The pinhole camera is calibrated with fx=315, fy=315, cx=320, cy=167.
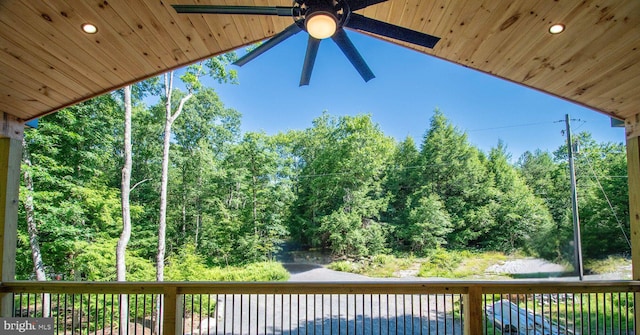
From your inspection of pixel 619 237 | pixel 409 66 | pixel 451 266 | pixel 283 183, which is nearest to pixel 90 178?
pixel 283 183

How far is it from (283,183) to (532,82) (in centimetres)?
889

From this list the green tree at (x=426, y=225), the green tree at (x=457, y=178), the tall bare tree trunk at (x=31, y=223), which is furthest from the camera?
the green tree at (x=457, y=178)

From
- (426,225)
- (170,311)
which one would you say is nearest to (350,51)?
(170,311)

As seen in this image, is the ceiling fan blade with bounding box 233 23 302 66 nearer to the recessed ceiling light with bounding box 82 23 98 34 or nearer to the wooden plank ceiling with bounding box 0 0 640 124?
the wooden plank ceiling with bounding box 0 0 640 124

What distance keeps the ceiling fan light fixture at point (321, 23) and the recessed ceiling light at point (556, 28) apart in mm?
1336

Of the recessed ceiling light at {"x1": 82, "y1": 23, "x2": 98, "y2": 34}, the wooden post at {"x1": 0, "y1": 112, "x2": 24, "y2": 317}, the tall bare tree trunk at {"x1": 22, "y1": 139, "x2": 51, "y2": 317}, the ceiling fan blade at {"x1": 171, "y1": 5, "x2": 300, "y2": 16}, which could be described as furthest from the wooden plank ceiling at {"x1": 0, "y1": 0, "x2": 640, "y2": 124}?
the tall bare tree trunk at {"x1": 22, "y1": 139, "x2": 51, "y2": 317}

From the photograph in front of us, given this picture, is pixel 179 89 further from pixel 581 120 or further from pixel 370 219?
pixel 581 120

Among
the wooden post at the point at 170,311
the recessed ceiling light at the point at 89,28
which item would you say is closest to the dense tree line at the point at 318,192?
the wooden post at the point at 170,311

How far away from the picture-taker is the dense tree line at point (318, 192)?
25.1 feet

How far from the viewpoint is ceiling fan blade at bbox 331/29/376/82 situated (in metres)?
1.52

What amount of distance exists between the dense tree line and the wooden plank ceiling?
586 centimetres

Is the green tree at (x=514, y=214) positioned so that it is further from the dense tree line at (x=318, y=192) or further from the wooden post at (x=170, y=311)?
the wooden post at (x=170, y=311)

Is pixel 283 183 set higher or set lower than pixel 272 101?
lower

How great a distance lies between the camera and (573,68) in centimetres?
214
